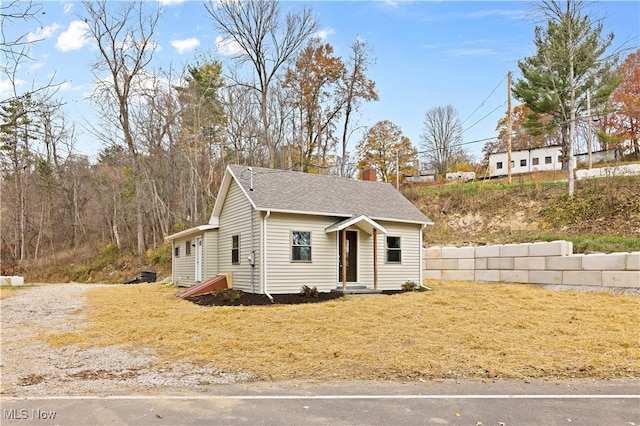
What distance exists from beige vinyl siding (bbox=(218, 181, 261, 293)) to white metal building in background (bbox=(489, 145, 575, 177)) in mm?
29639

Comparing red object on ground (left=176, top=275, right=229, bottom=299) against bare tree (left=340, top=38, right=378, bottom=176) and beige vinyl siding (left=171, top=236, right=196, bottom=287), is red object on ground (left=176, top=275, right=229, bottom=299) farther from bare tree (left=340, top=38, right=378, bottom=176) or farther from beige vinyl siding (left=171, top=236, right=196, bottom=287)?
bare tree (left=340, top=38, right=378, bottom=176)

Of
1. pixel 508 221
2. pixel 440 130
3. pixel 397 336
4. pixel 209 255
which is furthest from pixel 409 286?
pixel 440 130

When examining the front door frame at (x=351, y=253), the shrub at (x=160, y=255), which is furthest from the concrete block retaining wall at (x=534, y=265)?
the shrub at (x=160, y=255)

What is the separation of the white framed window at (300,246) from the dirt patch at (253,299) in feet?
3.87

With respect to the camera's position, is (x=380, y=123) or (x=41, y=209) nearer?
(x=41, y=209)

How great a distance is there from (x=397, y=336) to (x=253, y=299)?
588cm

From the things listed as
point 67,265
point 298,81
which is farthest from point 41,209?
point 298,81

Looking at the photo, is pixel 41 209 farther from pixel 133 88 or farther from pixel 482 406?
pixel 482 406

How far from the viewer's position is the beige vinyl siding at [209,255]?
1650 cm

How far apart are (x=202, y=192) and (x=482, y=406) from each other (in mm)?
29452

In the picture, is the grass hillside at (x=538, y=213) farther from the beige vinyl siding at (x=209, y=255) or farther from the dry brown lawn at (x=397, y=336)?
the beige vinyl siding at (x=209, y=255)

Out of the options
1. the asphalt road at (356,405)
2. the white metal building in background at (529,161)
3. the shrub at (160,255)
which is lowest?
the asphalt road at (356,405)

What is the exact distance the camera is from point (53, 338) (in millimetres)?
8477

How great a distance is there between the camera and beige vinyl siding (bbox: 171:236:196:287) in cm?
1827
